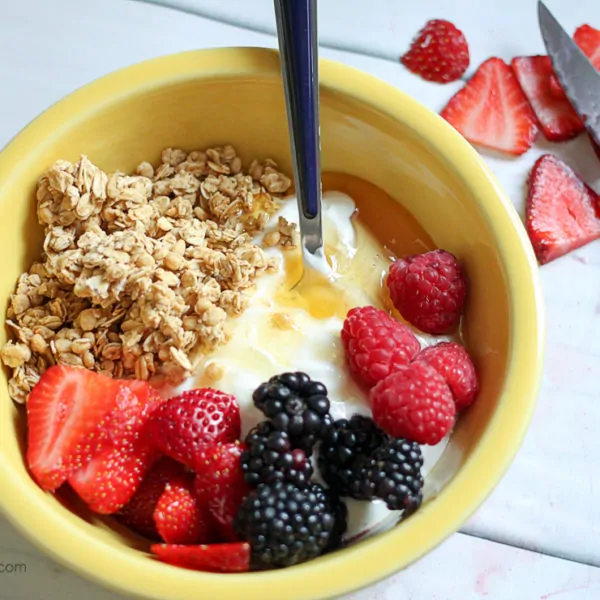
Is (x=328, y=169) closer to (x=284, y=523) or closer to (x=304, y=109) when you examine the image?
(x=304, y=109)

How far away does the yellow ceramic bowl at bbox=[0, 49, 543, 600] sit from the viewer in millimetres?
726

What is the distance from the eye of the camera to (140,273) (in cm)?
87

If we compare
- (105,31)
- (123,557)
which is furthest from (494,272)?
(105,31)

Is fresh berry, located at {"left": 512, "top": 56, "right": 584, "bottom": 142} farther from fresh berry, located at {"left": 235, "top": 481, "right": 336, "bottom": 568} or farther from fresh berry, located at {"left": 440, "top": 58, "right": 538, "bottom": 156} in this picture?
fresh berry, located at {"left": 235, "top": 481, "right": 336, "bottom": 568}

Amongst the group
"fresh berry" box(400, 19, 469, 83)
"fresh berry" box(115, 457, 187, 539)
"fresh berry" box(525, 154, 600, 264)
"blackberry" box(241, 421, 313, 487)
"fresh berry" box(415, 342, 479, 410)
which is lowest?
"fresh berry" box(115, 457, 187, 539)

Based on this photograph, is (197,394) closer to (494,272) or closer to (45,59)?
(494,272)

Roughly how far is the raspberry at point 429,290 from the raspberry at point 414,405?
124mm

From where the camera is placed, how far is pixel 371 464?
→ 74 cm

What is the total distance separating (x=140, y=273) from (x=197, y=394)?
15cm

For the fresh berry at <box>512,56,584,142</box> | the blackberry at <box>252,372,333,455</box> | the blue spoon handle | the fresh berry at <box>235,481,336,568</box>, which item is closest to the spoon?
the blue spoon handle

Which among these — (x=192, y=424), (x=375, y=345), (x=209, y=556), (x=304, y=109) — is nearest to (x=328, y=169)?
(x=304, y=109)

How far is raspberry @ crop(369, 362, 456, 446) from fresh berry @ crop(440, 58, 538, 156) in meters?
0.50

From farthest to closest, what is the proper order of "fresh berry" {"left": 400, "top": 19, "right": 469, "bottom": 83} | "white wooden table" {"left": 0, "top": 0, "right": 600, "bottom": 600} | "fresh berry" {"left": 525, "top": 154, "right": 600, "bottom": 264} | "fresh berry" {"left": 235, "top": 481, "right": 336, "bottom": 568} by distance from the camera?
1. "fresh berry" {"left": 400, "top": 19, "right": 469, "bottom": 83}
2. "fresh berry" {"left": 525, "top": 154, "right": 600, "bottom": 264}
3. "white wooden table" {"left": 0, "top": 0, "right": 600, "bottom": 600}
4. "fresh berry" {"left": 235, "top": 481, "right": 336, "bottom": 568}

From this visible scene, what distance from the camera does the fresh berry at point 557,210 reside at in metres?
1.08
